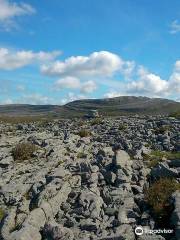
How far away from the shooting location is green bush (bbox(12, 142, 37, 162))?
2777 cm

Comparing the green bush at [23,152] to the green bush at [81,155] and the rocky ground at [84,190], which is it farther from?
the green bush at [81,155]

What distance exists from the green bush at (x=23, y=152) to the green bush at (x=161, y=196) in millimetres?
10628

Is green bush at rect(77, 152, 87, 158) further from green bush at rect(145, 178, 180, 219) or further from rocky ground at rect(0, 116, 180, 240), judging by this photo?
green bush at rect(145, 178, 180, 219)

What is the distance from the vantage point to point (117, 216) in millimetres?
17391

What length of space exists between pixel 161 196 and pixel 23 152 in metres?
12.4

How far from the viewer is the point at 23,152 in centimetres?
2811

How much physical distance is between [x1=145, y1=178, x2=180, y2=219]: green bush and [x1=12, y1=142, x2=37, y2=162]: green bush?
10.6m

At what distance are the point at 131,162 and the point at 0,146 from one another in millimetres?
13008

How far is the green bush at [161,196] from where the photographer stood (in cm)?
1741

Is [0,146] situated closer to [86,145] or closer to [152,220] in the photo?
[86,145]

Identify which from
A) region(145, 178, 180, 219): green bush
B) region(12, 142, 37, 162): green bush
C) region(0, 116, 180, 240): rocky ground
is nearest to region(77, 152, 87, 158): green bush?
region(0, 116, 180, 240): rocky ground

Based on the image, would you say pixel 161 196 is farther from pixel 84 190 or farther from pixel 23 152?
pixel 23 152

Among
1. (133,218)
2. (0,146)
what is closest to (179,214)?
(133,218)

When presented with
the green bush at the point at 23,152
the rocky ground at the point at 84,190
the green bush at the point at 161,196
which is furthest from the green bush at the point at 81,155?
the green bush at the point at 161,196
